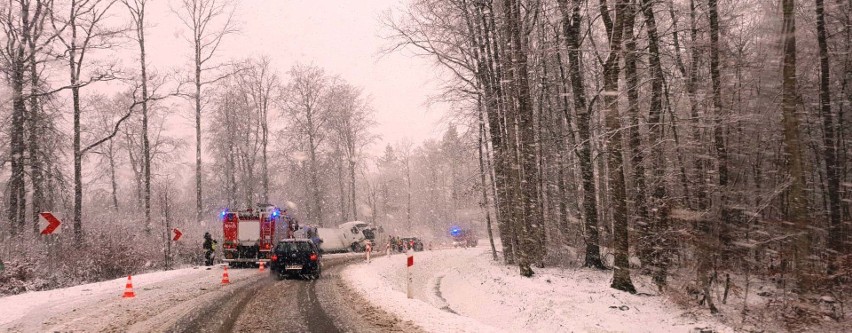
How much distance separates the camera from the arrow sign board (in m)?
13.8

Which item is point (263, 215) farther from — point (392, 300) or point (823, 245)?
point (823, 245)

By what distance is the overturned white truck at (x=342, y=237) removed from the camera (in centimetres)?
3466

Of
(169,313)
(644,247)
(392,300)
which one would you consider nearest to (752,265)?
(644,247)

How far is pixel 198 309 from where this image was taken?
10.8m

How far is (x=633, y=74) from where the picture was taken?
1241 cm

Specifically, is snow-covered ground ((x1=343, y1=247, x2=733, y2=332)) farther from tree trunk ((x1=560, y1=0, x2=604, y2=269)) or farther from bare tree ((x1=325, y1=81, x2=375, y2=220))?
bare tree ((x1=325, y1=81, x2=375, y2=220))

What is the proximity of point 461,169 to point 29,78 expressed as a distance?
200ft

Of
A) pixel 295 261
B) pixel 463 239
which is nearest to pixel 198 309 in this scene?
pixel 295 261

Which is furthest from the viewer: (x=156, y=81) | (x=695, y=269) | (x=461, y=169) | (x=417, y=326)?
(x=461, y=169)

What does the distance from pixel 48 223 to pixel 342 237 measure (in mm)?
24955

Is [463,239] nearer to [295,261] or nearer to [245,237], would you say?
[245,237]

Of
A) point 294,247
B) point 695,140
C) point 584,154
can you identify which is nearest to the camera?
point 695,140

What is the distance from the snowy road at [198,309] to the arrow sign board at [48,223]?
1.68 meters

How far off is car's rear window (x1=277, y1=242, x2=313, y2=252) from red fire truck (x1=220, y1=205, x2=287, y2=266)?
20.8ft
